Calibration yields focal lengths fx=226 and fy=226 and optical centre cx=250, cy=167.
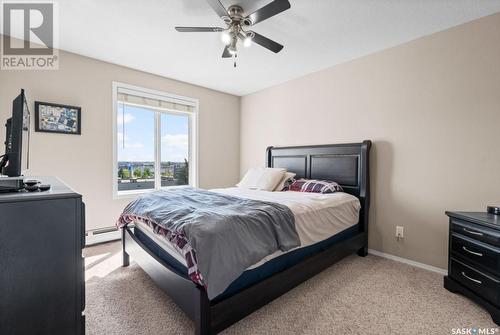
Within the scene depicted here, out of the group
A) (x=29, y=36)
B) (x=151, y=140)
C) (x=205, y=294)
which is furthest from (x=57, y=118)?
(x=205, y=294)

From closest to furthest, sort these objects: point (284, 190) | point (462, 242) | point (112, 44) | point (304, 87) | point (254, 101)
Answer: point (462, 242)
point (112, 44)
point (284, 190)
point (304, 87)
point (254, 101)

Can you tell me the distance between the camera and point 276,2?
5.24ft

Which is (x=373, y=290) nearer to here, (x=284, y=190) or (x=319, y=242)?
(x=319, y=242)

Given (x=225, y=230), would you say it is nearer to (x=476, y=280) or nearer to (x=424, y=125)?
(x=476, y=280)

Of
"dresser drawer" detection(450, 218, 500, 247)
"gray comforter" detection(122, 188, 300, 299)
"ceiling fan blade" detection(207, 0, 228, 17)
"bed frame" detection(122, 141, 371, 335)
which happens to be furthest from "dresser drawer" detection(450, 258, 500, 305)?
"ceiling fan blade" detection(207, 0, 228, 17)

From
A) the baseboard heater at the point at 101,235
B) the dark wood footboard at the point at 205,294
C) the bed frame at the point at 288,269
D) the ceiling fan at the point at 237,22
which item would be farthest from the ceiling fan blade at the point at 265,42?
the baseboard heater at the point at 101,235

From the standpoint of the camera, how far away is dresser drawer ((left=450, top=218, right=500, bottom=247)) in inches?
66.9

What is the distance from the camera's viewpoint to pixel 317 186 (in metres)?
2.98

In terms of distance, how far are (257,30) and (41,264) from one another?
2.59 m

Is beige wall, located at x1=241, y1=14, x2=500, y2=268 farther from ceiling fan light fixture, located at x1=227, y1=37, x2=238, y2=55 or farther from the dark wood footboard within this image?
ceiling fan light fixture, located at x1=227, y1=37, x2=238, y2=55

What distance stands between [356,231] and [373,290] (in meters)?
0.84

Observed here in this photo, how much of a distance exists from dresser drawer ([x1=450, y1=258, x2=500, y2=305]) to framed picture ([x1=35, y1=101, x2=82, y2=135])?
4409 mm

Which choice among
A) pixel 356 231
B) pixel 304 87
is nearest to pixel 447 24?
pixel 304 87

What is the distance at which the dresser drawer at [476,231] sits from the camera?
170 centimetres
